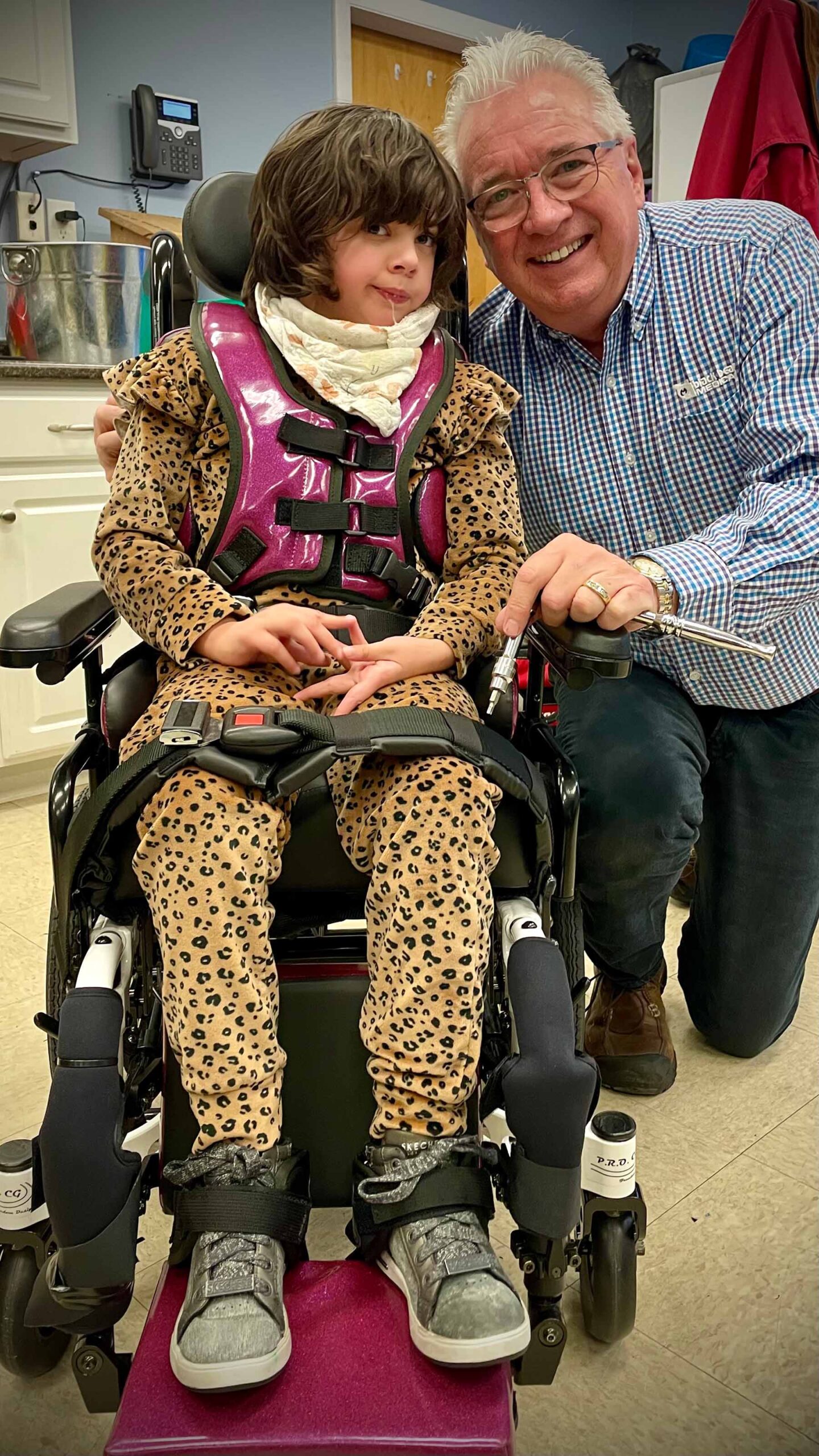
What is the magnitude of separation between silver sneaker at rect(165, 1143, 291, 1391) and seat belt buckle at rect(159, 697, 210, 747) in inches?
11.9

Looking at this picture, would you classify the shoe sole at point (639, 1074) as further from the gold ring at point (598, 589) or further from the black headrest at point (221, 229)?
the black headrest at point (221, 229)

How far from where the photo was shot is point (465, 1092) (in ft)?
2.84

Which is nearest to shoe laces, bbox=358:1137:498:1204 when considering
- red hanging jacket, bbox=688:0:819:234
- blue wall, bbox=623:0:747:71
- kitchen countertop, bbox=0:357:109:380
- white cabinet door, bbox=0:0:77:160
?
red hanging jacket, bbox=688:0:819:234

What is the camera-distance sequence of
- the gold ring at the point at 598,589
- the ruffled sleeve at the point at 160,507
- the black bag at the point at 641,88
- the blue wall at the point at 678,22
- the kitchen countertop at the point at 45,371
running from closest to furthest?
the gold ring at the point at 598,589 < the ruffled sleeve at the point at 160,507 < the kitchen countertop at the point at 45,371 < the black bag at the point at 641,88 < the blue wall at the point at 678,22

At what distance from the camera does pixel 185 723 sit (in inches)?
35.4

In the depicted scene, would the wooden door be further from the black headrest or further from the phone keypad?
the black headrest

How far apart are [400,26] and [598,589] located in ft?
12.5

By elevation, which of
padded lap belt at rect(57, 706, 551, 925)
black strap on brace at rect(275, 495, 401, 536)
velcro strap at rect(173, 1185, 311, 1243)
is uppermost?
black strap on brace at rect(275, 495, 401, 536)

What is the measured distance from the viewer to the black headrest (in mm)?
1295

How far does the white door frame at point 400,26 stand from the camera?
3.71 meters

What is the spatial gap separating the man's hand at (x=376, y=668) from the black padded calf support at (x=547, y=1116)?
31 centimetres

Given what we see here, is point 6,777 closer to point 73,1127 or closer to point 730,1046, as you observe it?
point 730,1046

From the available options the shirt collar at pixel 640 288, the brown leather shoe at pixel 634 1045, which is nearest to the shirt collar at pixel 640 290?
the shirt collar at pixel 640 288

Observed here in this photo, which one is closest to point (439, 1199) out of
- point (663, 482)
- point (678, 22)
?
point (663, 482)
